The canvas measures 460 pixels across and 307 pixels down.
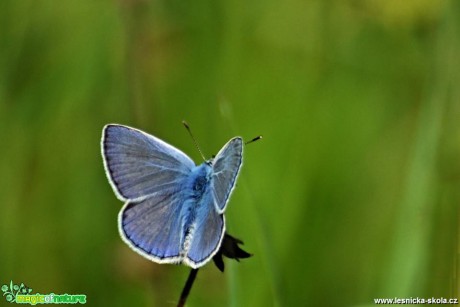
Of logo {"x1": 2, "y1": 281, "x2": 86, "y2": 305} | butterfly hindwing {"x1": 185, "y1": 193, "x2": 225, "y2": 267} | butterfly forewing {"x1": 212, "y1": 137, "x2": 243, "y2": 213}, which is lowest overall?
logo {"x1": 2, "y1": 281, "x2": 86, "y2": 305}

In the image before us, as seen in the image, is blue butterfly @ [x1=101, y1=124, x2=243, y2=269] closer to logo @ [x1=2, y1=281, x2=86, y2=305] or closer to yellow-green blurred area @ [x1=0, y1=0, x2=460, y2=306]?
yellow-green blurred area @ [x1=0, y1=0, x2=460, y2=306]

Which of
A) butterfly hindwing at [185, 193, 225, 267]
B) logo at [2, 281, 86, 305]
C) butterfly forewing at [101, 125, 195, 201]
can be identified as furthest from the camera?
logo at [2, 281, 86, 305]

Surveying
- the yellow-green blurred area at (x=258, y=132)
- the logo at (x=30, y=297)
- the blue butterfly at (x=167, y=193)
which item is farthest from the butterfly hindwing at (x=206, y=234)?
the logo at (x=30, y=297)

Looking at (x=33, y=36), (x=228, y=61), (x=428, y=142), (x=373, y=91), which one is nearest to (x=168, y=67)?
(x=228, y=61)

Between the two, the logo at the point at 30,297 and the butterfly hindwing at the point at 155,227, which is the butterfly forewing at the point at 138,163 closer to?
the butterfly hindwing at the point at 155,227

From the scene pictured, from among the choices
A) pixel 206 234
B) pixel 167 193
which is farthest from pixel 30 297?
pixel 206 234

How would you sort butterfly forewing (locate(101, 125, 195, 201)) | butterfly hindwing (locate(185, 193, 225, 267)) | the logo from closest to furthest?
butterfly hindwing (locate(185, 193, 225, 267)) < butterfly forewing (locate(101, 125, 195, 201)) < the logo

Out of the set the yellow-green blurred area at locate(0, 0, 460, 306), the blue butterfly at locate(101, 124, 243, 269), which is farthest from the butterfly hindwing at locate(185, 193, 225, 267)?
the yellow-green blurred area at locate(0, 0, 460, 306)
